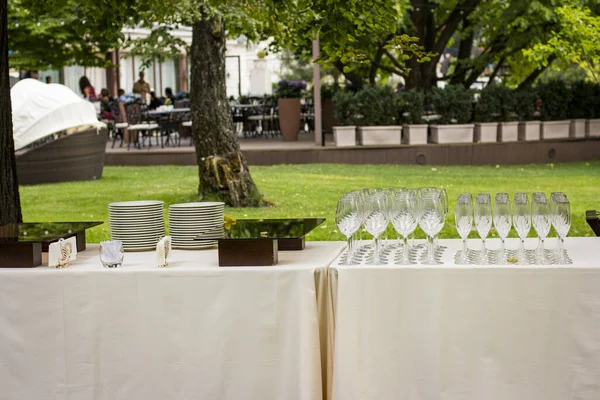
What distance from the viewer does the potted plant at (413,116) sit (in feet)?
63.8

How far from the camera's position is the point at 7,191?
5.80 m

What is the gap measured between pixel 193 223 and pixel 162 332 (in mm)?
595

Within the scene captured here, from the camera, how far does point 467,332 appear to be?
11.8ft

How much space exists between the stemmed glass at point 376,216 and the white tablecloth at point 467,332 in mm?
183

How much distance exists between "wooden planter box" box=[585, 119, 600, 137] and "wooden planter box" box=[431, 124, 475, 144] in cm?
295

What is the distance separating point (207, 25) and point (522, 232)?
8.40m

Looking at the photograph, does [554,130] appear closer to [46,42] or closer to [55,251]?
[46,42]

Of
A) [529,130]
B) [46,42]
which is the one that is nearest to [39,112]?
[529,130]

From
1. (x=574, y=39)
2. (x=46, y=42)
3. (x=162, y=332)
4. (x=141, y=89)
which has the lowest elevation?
(x=162, y=332)

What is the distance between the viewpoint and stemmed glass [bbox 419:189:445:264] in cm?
375

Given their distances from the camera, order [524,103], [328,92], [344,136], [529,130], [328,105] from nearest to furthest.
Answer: [344,136], [529,130], [524,103], [328,92], [328,105]

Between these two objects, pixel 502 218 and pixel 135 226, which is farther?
pixel 135 226

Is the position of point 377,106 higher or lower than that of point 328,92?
lower

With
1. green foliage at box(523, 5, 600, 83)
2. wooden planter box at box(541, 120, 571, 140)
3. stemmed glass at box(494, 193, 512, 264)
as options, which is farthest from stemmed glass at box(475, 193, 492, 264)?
wooden planter box at box(541, 120, 571, 140)
